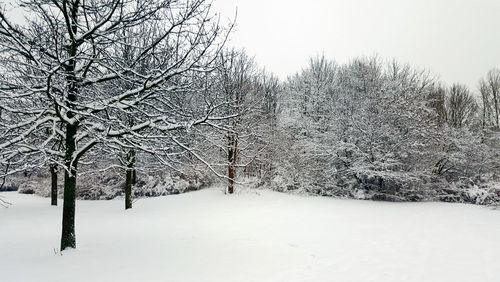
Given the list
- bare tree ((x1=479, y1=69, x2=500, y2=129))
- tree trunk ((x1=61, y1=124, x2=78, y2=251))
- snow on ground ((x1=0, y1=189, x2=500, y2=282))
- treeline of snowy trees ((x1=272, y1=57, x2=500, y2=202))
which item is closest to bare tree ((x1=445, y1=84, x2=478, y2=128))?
bare tree ((x1=479, y1=69, x2=500, y2=129))

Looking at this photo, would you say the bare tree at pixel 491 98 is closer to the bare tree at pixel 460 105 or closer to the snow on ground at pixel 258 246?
the bare tree at pixel 460 105

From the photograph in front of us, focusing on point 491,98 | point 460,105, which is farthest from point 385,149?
point 491,98

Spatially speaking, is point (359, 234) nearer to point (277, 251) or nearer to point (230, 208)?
A: point (277, 251)

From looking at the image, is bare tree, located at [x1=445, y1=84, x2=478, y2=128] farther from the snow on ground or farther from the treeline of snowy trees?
the snow on ground

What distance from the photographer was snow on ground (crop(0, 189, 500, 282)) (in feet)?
15.9

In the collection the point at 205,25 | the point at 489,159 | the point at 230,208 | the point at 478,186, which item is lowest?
the point at 230,208

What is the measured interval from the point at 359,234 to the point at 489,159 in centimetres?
1589

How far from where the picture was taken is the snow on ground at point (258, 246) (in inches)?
191

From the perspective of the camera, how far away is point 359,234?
7.93 m

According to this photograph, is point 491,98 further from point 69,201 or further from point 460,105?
point 69,201

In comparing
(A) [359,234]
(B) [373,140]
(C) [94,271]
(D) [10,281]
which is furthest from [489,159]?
(D) [10,281]

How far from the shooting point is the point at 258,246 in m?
6.57

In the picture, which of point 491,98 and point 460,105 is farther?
point 491,98

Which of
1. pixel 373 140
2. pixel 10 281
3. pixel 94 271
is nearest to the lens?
pixel 10 281
